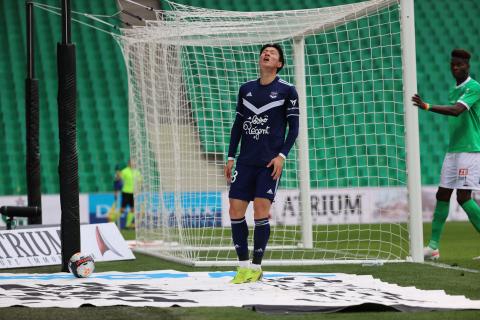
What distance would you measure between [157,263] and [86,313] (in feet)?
15.4

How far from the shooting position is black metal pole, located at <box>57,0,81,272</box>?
9.01m

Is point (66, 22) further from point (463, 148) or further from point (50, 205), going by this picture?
point (50, 205)

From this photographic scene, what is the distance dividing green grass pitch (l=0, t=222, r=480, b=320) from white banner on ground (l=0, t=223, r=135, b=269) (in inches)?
7.4

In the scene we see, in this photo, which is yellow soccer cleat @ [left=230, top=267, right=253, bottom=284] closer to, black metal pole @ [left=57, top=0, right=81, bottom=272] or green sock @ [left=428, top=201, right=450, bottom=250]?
black metal pole @ [left=57, top=0, right=81, bottom=272]

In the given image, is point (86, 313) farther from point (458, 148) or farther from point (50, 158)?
point (50, 158)

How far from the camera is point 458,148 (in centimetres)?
995

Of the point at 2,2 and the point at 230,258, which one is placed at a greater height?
the point at 2,2

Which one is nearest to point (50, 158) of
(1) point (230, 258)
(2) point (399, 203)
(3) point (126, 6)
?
(3) point (126, 6)

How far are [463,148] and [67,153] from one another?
389 cm

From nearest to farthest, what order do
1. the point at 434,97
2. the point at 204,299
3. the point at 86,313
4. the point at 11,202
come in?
the point at 86,313 < the point at 204,299 < the point at 11,202 < the point at 434,97

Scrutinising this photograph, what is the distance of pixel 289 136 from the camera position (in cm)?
805

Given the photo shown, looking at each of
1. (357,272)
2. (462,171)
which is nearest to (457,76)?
Answer: (462,171)

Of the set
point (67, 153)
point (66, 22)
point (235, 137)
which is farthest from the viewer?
point (66, 22)

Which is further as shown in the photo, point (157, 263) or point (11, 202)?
point (11, 202)
